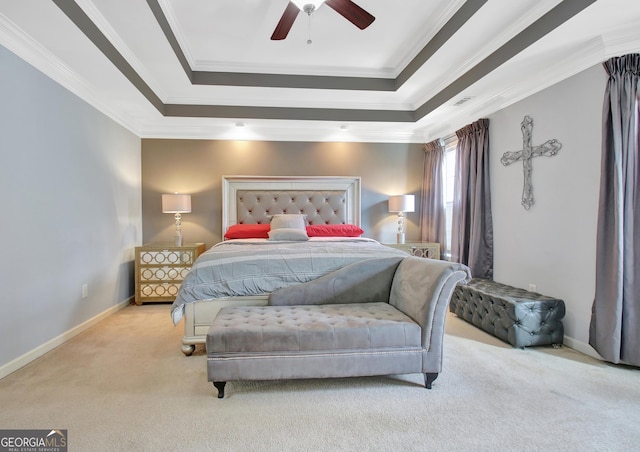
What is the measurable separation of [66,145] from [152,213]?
1.80 meters

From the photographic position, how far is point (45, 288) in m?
2.66

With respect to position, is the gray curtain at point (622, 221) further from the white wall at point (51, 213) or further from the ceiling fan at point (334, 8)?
the white wall at point (51, 213)

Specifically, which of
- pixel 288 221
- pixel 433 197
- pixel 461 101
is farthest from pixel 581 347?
pixel 288 221

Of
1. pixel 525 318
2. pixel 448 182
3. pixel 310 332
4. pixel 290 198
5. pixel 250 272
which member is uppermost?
pixel 448 182

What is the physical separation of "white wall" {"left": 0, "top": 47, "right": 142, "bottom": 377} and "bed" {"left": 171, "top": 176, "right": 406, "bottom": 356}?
3.89ft

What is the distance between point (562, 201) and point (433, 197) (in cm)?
200

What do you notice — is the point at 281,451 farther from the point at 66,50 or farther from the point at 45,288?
the point at 66,50

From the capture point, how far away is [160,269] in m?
4.15

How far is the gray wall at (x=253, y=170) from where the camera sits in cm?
466

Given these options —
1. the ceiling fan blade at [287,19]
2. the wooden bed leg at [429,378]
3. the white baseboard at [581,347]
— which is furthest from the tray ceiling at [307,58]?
the wooden bed leg at [429,378]

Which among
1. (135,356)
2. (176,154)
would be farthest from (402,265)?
(176,154)

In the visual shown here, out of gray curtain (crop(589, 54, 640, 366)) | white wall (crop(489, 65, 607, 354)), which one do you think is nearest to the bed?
white wall (crop(489, 65, 607, 354))

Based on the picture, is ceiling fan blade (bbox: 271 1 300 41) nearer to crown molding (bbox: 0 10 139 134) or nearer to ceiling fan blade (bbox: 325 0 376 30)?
ceiling fan blade (bbox: 325 0 376 30)

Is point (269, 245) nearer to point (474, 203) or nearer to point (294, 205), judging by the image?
point (294, 205)
